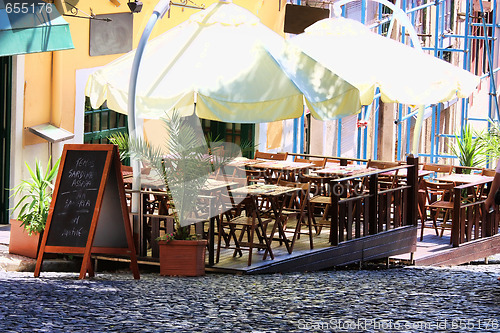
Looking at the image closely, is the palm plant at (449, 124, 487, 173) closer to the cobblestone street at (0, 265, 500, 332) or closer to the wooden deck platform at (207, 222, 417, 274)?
the wooden deck platform at (207, 222, 417, 274)

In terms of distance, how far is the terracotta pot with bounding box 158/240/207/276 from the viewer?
356 inches

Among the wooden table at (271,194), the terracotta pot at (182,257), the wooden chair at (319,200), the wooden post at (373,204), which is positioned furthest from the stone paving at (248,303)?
the wooden chair at (319,200)

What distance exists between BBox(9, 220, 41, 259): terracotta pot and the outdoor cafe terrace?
3.96 ft

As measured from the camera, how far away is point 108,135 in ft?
47.9

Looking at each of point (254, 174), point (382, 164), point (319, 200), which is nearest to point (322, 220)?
point (319, 200)

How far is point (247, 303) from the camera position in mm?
7324

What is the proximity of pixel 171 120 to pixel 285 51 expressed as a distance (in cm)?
200

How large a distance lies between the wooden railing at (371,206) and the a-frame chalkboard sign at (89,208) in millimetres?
Result: 2704

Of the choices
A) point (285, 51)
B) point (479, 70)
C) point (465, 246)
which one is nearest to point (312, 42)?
point (285, 51)

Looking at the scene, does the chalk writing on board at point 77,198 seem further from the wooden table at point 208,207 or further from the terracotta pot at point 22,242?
the terracotta pot at point 22,242

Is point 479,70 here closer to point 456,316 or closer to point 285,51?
point 285,51

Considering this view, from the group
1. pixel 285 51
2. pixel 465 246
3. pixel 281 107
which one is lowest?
pixel 465 246

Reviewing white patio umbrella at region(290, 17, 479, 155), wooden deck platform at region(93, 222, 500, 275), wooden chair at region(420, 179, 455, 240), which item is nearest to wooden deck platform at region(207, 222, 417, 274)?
wooden deck platform at region(93, 222, 500, 275)

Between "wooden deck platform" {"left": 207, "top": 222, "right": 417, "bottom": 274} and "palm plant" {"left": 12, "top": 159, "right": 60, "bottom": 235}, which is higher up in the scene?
"palm plant" {"left": 12, "top": 159, "right": 60, "bottom": 235}
